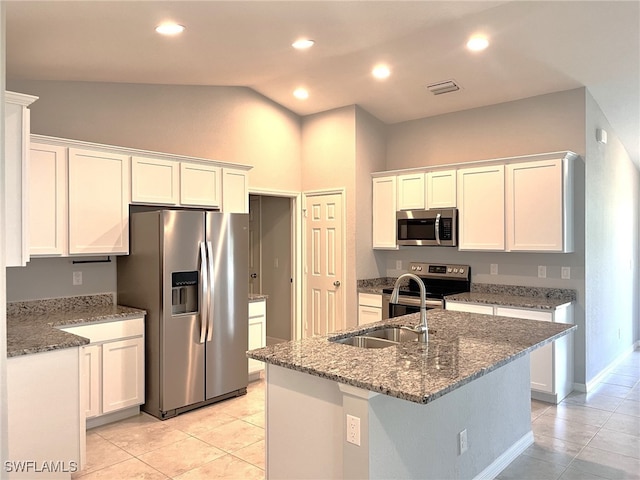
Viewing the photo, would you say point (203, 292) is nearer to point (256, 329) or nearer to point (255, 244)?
point (256, 329)

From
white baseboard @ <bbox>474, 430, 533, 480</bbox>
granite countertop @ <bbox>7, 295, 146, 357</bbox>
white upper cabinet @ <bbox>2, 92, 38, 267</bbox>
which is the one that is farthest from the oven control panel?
white upper cabinet @ <bbox>2, 92, 38, 267</bbox>

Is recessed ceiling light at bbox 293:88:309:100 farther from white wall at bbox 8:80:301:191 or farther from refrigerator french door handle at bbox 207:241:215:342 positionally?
refrigerator french door handle at bbox 207:241:215:342

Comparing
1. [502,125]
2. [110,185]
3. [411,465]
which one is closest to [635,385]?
[502,125]

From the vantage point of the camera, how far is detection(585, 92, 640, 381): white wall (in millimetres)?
4480

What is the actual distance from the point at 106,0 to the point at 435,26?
231cm

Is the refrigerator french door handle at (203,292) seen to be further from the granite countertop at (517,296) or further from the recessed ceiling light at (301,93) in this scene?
the granite countertop at (517,296)

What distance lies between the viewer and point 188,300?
3943 millimetres

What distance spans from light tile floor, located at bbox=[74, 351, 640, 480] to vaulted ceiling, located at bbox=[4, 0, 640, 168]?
2.76 meters

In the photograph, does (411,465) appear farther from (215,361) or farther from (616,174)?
(616,174)

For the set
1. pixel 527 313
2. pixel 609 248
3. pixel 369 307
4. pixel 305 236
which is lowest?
pixel 369 307

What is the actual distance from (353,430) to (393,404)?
0.22 meters

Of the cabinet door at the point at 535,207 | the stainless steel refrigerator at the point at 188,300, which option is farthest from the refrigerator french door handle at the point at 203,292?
the cabinet door at the point at 535,207

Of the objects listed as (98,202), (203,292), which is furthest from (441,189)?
(98,202)

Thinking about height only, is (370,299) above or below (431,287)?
below
